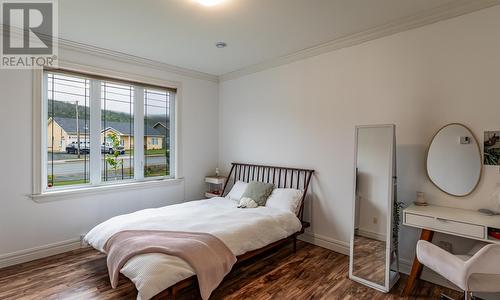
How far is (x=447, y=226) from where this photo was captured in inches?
86.6

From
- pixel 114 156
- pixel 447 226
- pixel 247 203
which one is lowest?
pixel 247 203

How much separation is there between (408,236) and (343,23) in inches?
94.9

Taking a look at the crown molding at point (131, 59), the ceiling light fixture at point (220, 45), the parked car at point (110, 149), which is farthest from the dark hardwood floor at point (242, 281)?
the ceiling light fixture at point (220, 45)

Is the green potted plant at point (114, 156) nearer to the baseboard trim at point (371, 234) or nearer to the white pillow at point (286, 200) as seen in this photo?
the white pillow at point (286, 200)

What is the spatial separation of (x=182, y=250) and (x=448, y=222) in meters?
2.27

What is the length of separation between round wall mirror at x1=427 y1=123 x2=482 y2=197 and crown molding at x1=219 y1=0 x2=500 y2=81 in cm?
109

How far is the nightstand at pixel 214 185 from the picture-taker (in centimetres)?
460

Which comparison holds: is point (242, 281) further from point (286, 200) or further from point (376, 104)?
point (376, 104)

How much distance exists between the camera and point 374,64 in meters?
3.04

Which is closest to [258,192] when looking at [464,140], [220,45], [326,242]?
[326,242]

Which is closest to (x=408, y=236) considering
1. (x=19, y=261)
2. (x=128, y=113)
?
(x=128, y=113)

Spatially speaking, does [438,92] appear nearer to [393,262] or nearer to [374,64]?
[374,64]

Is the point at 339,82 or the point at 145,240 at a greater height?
the point at 339,82

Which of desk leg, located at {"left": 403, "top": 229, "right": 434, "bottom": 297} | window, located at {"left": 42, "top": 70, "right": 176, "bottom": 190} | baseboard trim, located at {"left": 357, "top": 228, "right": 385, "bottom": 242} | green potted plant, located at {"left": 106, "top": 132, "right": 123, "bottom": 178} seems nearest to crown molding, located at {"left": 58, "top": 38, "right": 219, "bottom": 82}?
window, located at {"left": 42, "top": 70, "right": 176, "bottom": 190}
